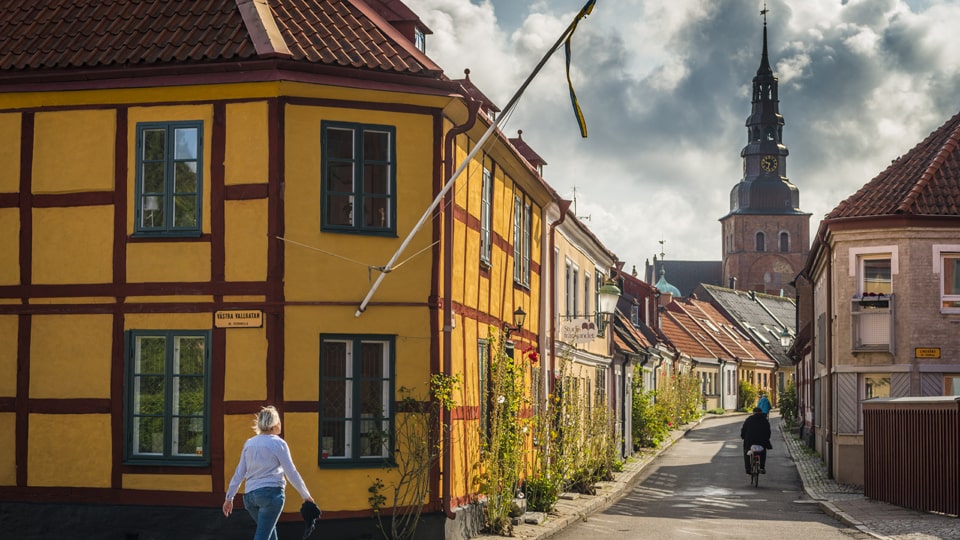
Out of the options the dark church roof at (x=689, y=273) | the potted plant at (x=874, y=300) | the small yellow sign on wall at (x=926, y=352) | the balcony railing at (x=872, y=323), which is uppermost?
the dark church roof at (x=689, y=273)

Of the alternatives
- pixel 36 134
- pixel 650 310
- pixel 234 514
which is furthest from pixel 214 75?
pixel 650 310

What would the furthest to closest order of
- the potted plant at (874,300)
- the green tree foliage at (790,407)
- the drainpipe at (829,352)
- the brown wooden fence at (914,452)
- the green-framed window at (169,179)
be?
1. the green tree foliage at (790,407)
2. the drainpipe at (829,352)
3. the potted plant at (874,300)
4. the brown wooden fence at (914,452)
5. the green-framed window at (169,179)

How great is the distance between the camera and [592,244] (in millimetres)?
32531

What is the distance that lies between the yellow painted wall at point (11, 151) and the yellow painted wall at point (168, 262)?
1.86m

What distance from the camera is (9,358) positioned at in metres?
16.7

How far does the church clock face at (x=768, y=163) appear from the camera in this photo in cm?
12050

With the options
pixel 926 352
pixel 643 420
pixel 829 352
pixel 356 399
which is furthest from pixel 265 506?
pixel 643 420

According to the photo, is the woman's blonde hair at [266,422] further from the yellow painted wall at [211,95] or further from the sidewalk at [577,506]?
the sidewalk at [577,506]

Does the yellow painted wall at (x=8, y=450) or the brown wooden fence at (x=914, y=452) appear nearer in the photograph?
the yellow painted wall at (x=8, y=450)

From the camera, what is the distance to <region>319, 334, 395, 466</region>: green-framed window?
1588 centimetres

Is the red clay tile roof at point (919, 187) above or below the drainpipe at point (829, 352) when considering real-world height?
above

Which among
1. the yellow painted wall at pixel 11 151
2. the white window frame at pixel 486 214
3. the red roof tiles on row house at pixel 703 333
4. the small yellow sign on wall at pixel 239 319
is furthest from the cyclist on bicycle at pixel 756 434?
the red roof tiles on row house at pixel 703 333

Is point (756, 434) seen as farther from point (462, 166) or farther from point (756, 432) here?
point (462, 166)

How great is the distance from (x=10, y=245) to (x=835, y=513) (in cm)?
1367
